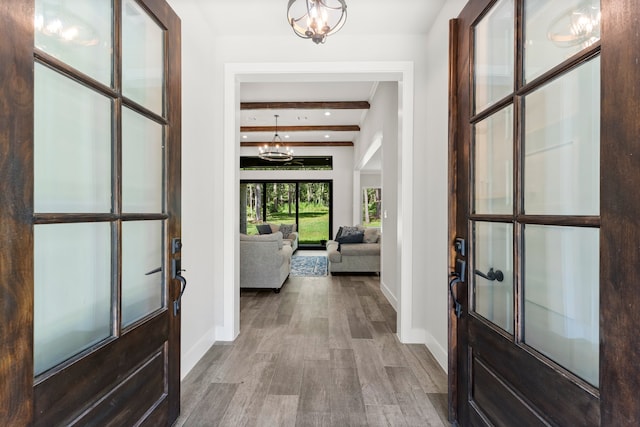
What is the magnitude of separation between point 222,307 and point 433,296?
6.13ft

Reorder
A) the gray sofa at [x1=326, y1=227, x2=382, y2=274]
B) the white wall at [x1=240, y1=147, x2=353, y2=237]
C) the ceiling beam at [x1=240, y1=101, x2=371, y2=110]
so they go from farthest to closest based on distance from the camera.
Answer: the white wall at [x1=240, y1=147, x2=353, y2=237], the gray sofa at [x1=326, y1=227, x2=382, y2=274], the ceiling beam at [x1=240, y1=101, x2=371, y2=110]

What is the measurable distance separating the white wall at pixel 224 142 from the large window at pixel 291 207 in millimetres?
7536

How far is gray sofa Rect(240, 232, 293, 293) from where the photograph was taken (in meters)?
4.80

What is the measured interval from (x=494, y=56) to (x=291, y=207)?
9.45 meters

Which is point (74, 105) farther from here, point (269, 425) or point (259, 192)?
point (259, 192)

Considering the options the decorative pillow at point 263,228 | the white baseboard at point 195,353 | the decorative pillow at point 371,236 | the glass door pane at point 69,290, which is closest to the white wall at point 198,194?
the white baseboard at point 195,353

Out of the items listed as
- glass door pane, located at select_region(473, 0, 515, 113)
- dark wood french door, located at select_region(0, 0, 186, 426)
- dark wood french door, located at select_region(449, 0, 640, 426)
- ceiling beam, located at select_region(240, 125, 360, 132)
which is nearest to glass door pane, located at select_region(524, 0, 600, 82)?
dark wood french door, located at select_region(449, 0, 640, 426)

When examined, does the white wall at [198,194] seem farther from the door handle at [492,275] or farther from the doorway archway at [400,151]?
the door handle at [492,275]

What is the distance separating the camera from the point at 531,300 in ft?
3.93

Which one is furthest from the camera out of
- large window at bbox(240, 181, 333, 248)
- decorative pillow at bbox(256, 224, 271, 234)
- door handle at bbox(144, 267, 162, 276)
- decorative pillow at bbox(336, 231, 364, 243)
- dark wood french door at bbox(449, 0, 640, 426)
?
large window at bbox(240, 181, 333, 248)

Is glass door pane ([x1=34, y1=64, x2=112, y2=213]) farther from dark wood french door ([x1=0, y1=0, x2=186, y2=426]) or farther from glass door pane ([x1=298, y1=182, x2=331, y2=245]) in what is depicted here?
glass door pane ([x1=298, y1=182, x2=331, y2=245])

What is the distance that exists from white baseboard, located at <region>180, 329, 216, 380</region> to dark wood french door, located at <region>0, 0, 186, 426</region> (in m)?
0.62

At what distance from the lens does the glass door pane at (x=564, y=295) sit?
0.95 metres

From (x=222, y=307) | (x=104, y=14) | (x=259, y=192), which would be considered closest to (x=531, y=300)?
(x=104, y=14)
